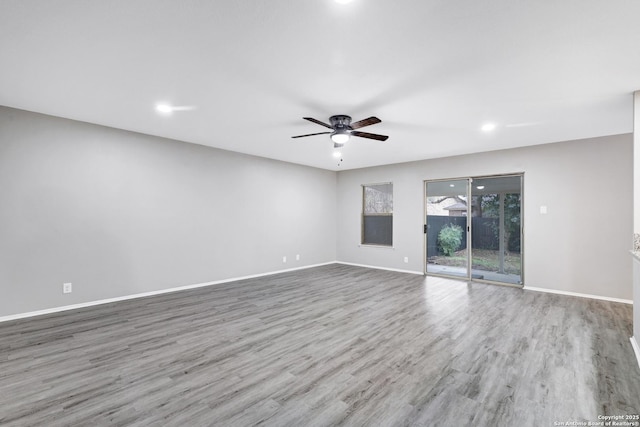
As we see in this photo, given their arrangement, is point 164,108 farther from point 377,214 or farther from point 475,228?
point 475,228

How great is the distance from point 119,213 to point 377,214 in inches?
214

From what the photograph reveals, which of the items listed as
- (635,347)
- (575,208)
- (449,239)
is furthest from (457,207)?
(635,347)

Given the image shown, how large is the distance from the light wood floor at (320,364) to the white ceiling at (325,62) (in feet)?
8.37

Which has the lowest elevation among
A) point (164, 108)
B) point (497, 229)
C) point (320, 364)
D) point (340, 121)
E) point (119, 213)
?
point (320, 364)

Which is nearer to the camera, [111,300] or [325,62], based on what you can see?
[325,62]

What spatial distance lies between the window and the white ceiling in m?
3.23

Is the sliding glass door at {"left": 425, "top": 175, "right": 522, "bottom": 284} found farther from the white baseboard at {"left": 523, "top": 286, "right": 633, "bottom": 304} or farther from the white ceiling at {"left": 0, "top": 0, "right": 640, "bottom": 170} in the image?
the white ceiling at {"left": 0, "top": 0, "right": 640, "bottom": 170}

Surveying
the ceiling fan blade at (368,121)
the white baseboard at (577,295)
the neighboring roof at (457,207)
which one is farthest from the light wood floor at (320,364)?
the ceiling fan blade at (368,121)

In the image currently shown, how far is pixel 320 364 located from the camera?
249 centimetres

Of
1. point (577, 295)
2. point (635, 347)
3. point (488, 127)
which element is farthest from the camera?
point (577, 295)

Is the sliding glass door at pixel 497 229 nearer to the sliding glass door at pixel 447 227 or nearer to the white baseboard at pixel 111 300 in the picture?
the sliding glass door at pixel 447 227

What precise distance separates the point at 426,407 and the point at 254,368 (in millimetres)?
1360

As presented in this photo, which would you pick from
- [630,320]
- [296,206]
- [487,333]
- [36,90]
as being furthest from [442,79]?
[296,206]

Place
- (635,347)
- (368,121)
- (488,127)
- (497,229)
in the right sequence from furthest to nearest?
(497,229) → (488,127) → (368,121) → (635,347)
